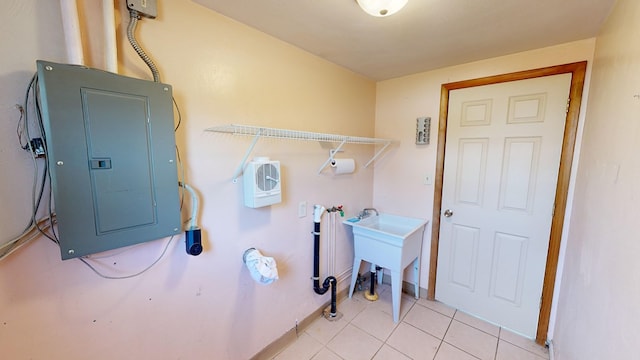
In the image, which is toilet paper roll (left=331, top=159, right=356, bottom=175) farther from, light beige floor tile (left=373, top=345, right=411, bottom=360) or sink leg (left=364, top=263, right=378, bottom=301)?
light beige floor tile (left=373, top=345, right=411, bottom=360)

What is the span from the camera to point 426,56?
1.85m

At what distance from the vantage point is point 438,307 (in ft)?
7.41

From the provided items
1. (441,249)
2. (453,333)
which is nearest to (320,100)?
(441,249)

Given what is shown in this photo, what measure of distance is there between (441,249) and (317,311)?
→ 50.3 inches

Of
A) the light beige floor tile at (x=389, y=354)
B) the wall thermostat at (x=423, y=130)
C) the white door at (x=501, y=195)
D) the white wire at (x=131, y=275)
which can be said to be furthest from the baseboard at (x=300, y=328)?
the wall thermostat at (x=423, y=130)

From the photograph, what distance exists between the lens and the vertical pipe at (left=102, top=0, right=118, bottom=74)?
945 millimetres

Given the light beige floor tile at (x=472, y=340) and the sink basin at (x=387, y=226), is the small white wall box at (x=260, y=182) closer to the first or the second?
the sink basin at (x=387, y=226)

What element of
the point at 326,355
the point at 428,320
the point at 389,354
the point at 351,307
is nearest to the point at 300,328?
the point at 326,355

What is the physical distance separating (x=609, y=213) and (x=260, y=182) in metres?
1.59

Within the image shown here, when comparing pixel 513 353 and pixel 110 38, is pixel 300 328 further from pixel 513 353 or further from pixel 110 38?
pixel 110 38

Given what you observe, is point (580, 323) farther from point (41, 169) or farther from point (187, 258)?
point (41, 169)

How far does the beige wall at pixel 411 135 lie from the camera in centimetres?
211

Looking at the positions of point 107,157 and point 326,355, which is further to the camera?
point 326,355

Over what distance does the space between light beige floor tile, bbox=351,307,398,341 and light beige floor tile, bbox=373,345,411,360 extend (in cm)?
10
